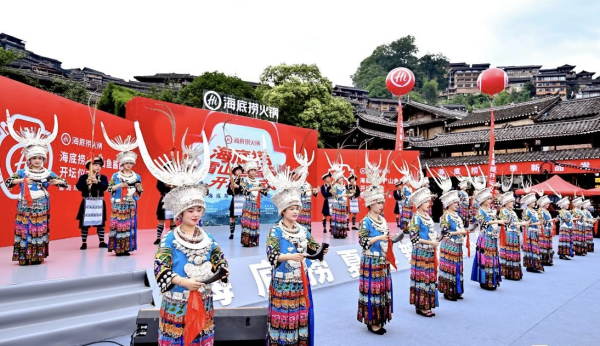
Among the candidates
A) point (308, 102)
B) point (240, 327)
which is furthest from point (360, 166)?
point (240, 327)

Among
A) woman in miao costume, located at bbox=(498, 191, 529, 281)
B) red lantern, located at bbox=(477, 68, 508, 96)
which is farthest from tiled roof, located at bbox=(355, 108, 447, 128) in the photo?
woman in miao costume, located at bbox=(498, 191, 529, 281)

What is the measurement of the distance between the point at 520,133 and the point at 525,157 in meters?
1.80

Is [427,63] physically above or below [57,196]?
above

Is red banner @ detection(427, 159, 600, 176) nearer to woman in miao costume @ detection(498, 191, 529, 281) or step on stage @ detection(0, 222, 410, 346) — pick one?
woman in miao costume @ detection(498, 191, 529, 281)

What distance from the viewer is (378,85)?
4934 cm

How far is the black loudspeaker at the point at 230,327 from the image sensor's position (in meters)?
2.81

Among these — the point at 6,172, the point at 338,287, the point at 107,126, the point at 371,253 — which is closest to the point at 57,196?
the point at 6,172

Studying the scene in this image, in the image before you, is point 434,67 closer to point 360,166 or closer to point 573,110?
point 573,110

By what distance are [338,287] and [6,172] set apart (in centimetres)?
555

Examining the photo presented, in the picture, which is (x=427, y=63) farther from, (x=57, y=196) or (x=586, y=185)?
(x=57, y=196)

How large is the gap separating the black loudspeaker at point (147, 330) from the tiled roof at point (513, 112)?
864 inches

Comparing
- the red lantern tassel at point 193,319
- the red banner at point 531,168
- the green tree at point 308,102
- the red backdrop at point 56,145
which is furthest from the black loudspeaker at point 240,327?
the green tree at point 308,102

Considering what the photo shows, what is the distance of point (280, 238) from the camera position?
3039mm

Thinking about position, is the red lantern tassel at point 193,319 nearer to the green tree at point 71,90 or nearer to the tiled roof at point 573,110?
the green tree at point 71,90
